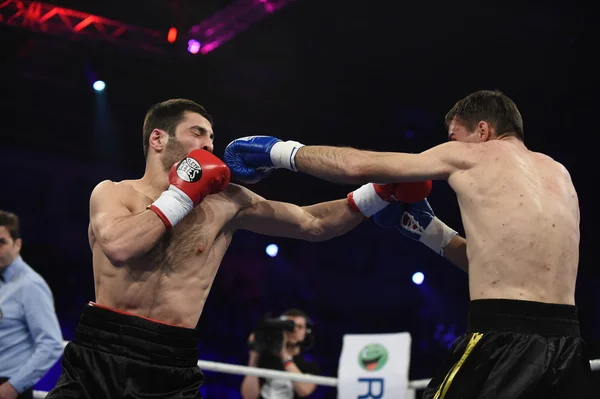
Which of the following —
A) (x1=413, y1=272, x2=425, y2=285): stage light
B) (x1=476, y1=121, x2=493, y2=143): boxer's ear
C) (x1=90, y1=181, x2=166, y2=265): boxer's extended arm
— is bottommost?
(x1=90, y1=181, x2=166, y2=265): boxer's extended arm

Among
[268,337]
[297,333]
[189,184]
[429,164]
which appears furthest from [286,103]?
[429,164]

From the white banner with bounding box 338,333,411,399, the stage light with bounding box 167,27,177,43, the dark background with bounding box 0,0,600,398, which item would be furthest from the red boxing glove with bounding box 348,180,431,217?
the stage light with bounding box 167,27,177,43

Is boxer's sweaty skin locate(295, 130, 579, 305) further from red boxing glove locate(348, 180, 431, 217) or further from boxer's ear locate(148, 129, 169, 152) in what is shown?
boxer's ear locate(148, 129, 169, 152)

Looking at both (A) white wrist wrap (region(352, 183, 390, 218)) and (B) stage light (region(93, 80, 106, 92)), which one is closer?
(A) white wrist wrap (region(352, 183, 390, 218))

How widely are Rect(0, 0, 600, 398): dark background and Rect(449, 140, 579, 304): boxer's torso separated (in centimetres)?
554

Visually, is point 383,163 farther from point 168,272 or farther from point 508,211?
point 168,272

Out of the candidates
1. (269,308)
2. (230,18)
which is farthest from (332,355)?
(230,18)

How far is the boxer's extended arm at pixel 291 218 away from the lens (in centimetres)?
245

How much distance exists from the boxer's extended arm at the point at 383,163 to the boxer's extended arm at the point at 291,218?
0.22m

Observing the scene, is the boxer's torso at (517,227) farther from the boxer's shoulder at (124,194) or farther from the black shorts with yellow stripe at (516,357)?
the boxer's shoulder at (124,194)

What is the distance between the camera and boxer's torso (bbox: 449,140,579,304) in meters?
1.90

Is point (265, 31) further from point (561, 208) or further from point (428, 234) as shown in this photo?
point (561, 208)

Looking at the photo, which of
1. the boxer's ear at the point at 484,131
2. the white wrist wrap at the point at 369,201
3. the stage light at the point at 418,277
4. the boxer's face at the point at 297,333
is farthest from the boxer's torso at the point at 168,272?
the stage light at the point at 418,277

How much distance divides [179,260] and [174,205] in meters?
0.19
